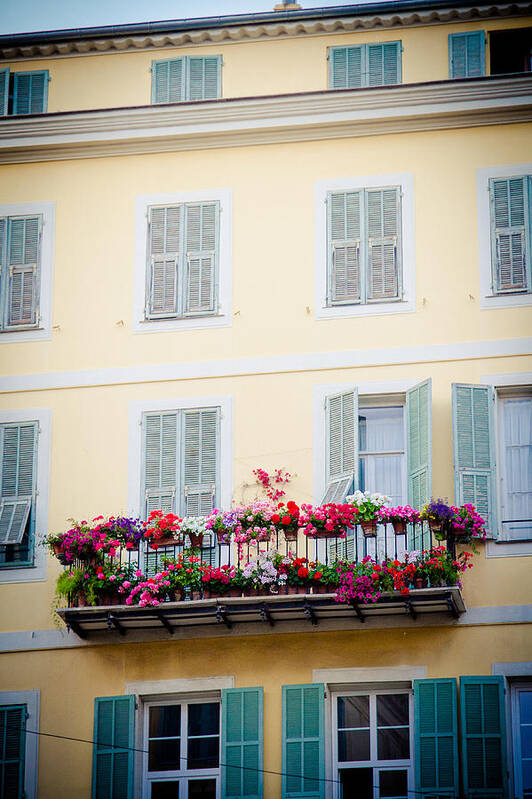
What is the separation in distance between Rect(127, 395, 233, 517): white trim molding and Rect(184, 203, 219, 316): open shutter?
1074mm

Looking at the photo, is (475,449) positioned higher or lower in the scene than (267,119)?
lower

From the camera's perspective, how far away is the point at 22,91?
67.7 feet

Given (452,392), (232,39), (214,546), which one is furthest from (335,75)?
(214,546)

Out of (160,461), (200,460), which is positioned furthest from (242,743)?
(160,461)

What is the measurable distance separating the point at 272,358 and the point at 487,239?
2687mm

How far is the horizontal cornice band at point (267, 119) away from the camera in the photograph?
1905cm

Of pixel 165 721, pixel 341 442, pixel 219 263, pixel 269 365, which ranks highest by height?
pixel 219 263

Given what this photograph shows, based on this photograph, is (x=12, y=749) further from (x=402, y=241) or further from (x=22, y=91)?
(x=22, y=91)

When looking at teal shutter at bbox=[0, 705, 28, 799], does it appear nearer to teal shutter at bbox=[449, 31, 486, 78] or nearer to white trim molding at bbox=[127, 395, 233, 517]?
white trim molding at bbox=[127, 395, 233, 517]

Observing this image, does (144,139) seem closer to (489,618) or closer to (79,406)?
(79,406)

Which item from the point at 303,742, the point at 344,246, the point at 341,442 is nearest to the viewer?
the point at 303,742

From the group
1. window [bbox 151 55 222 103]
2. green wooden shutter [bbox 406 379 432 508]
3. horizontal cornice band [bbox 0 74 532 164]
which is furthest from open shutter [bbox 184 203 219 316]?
green wooden shutter [bbox 406 379 432 508]

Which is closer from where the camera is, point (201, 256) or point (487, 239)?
point (487, 239)

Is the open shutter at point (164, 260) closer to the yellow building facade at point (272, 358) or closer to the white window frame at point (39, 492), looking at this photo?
the yellow building facade at point (272, 358)
